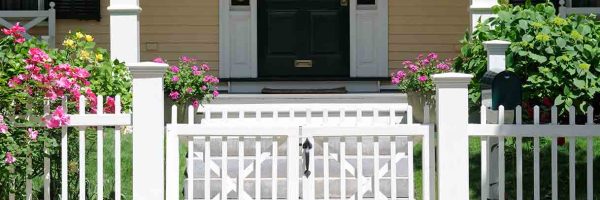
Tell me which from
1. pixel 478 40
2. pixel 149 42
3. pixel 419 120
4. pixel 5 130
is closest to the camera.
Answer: pixel 5 130

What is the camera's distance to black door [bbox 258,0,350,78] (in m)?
13.1

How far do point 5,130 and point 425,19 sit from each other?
785 centimetres

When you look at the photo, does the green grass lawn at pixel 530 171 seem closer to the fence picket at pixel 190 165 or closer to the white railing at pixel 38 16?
the fence picket at pixel 190 165

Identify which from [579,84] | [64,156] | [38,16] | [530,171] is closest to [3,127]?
[64,156]

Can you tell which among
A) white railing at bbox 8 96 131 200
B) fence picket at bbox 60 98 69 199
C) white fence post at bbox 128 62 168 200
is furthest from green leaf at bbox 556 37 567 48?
fence picket at bbox 60 98 69 199

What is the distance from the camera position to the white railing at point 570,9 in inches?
480

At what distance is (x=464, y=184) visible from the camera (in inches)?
241

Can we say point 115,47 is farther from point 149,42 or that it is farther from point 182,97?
Result: point 149,42

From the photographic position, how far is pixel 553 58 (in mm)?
7117

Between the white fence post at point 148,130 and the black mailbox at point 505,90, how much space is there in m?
1.99

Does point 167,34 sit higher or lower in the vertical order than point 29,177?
higher

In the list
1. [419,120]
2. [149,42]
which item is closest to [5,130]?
[419,120]

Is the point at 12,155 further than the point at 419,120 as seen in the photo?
No

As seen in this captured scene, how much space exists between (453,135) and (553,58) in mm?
1410
